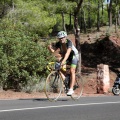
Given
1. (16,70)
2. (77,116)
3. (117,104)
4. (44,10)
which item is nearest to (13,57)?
(16,70)

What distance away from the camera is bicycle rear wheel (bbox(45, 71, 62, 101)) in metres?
9.41

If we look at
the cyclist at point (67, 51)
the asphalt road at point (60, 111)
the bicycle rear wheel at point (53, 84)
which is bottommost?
the asphalt road at point (60, 111)

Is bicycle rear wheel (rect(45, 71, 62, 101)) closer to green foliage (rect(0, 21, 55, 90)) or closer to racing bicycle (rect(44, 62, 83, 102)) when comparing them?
racing bicycle (rect(44, 62, 83, 102))

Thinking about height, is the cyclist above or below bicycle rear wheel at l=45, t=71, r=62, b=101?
above

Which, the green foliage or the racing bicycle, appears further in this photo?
the green foliage

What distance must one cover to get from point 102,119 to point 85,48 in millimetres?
24035

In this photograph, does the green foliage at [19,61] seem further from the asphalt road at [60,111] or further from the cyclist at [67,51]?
the asphalt road at [60,111]

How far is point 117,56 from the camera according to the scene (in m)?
29.3

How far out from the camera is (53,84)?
978cm

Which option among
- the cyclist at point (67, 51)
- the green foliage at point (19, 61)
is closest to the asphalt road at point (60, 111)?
the cyclist at point (67, 51)

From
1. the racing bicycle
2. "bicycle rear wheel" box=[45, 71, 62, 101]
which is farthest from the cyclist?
"bicycle rear wheel" box=[45, 71, 62, 101]

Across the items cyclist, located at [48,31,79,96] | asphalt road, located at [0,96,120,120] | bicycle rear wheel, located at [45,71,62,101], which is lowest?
asphalt road, located at [0,96,120,120]

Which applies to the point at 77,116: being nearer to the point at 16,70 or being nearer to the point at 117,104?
the point at 117,104

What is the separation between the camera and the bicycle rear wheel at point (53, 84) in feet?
30.9
